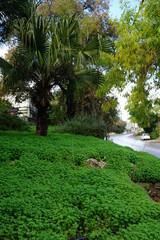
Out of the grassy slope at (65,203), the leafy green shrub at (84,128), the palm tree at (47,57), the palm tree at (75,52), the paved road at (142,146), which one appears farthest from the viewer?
the leafy green shrub at (84,128)

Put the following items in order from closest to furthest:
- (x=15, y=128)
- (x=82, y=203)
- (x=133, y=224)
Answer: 1. (x=133, y=224)
2. (x=82, y=203)
3. (x=15, y=128)

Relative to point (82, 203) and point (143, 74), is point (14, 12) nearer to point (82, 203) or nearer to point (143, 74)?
point (143, 74)

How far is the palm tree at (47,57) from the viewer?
8359mm

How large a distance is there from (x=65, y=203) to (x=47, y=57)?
5.52 m

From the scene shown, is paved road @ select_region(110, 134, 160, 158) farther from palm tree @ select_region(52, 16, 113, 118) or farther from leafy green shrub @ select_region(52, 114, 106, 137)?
palm tree @ select_region(52, 16, 113, 118)

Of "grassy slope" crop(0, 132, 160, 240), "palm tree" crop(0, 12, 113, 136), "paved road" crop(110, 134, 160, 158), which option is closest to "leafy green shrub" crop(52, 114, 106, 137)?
"paved road" crop(110, 134, 160, 158)

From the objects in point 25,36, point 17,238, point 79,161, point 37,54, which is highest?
point 25,36

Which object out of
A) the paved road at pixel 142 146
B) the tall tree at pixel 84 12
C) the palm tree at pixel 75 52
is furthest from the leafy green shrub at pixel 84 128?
the tall tree at pixel 84 12

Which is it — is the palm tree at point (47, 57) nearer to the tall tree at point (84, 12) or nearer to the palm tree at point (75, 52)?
the palm tree at point (75, 52)

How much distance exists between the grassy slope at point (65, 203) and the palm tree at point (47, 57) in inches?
138

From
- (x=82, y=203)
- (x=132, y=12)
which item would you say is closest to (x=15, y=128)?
(x=132, y=12)

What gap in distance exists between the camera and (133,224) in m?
3.67

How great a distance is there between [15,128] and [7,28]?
5.54 meters

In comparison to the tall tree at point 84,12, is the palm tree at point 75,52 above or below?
below
